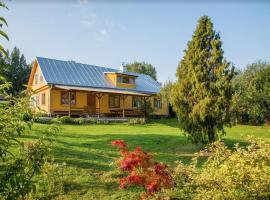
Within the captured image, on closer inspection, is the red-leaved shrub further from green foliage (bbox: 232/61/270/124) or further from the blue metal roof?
the blue metal roof

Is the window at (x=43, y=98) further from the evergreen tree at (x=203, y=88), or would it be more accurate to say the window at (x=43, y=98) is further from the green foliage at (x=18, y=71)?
the green foliage at (x=18, y=71)

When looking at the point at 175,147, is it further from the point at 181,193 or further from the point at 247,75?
the point at 247,75

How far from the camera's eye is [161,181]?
6.18 meters

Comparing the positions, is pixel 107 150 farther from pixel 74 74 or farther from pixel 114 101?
pixel 114 101

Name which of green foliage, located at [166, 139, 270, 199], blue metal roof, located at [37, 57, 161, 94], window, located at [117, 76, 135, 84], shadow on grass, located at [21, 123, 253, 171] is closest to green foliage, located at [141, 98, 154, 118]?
blue metal roof, located at [37, 57, 161, 94]

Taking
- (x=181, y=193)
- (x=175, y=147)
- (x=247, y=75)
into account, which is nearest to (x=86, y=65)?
(x=247, y=75)

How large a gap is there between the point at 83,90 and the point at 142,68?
49.5m

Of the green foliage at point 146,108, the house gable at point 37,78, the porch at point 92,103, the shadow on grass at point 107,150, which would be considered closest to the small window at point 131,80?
the porch at point 92,103

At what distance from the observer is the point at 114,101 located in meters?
36.2

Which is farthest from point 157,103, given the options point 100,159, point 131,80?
point 100,159

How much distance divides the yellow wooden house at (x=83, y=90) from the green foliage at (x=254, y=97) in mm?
10009

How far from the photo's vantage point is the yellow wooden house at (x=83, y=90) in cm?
3041

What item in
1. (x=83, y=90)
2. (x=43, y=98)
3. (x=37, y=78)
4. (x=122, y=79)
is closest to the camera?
(x=83, y=90)

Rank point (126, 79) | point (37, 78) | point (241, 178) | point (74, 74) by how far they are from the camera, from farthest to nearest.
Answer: point (126, 79)
point (37, 78)
point (74, 74)
point (241, 178)
